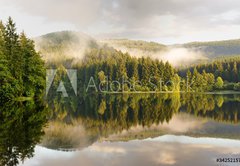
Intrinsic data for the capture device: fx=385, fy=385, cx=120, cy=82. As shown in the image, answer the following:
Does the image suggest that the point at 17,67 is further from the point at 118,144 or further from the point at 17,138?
the point at 118,144

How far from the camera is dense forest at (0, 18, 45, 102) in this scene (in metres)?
52.9

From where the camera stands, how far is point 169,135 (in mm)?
24000

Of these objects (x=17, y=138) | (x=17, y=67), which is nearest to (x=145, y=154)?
(x=17, y=138)

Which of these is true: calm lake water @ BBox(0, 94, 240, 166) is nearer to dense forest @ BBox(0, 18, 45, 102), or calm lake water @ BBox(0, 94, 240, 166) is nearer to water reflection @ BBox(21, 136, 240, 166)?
water reflection @ BBox(21, 136, 240, 166)

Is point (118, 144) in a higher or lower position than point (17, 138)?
lower

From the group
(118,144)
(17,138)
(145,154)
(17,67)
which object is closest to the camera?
(145,154)

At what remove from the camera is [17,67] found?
2270 inches

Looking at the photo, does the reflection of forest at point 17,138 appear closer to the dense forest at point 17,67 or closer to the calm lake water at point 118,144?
the calm lake water at point 118,144

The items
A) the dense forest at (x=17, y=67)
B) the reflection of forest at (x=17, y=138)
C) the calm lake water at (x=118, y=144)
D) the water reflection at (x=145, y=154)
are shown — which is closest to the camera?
the water reflection at (x=145, y=154)

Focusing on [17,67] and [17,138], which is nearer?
[17,138]

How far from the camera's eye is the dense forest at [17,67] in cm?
5291

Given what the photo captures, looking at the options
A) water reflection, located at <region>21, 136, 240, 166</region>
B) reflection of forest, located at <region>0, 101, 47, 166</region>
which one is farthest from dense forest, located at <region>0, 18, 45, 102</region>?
water reflection, located at <region>21, 136, 240, 166</region>

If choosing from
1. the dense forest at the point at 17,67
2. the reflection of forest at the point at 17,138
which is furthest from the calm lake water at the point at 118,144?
the dense forest at the point at 17,67

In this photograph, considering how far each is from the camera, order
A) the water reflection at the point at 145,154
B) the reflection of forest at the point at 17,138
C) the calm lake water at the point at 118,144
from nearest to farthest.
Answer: the water reflection at the point at 145,154
the calm lake water at the point at 118,144
the reflection of forest at the point at 17,138
